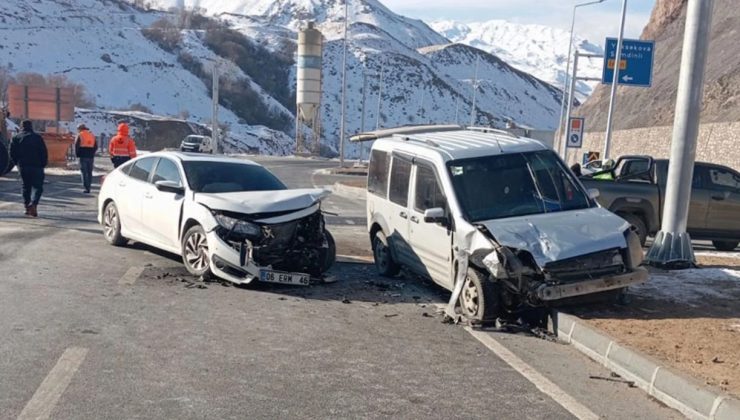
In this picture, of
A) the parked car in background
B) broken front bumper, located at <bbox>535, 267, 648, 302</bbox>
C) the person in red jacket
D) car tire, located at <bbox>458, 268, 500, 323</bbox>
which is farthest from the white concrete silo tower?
broken front bumper, located at <bbox>535, 267, 648, 302</bbox>

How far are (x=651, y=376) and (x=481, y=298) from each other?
2.03 meters

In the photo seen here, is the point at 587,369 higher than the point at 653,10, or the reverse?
the point at 653,10

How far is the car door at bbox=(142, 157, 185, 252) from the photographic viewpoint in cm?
994

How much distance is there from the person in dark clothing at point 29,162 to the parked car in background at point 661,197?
10527 mm

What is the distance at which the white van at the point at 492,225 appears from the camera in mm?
7391

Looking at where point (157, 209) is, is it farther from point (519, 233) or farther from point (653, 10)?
point (653, 10)

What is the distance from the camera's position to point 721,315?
7.71 meters

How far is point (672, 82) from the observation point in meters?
47.4

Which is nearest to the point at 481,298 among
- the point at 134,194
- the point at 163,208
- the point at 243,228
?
the point at 243,228

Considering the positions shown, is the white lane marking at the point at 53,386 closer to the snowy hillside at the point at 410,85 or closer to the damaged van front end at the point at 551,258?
the damaged van front end at the point at 551,258

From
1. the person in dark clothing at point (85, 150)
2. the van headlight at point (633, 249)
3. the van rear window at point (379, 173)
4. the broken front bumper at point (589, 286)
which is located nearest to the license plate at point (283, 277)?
the van rear window at point (379, 173)

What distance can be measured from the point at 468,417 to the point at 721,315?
159 inches

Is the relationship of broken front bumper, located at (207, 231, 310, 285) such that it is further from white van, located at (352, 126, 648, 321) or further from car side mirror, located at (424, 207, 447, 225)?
car side mirror, located at (424, 207, 447, 225)

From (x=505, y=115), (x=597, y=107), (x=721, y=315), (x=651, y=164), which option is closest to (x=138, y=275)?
(x=721, y=315)
